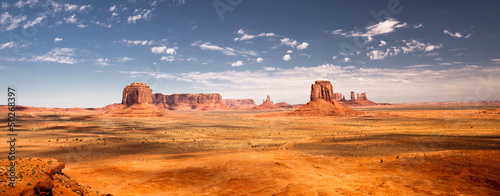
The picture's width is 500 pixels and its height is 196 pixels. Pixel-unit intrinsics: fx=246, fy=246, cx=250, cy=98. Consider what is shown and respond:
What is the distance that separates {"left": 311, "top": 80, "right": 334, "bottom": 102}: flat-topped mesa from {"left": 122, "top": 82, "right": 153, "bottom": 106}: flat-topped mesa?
84.0m

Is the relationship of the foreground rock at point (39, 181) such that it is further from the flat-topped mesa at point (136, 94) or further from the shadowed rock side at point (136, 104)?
the flat-topped mesa at point (136, 94)

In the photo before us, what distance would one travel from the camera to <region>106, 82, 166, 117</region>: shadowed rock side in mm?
111250

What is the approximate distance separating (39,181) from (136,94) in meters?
124

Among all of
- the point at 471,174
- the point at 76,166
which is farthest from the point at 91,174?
the point at 471,174

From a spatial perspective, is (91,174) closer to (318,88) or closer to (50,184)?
(50,184)

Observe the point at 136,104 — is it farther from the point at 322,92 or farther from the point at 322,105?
the point at 322,92

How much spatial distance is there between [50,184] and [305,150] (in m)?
22.9

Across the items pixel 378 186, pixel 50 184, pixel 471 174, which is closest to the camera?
pixel 50 184

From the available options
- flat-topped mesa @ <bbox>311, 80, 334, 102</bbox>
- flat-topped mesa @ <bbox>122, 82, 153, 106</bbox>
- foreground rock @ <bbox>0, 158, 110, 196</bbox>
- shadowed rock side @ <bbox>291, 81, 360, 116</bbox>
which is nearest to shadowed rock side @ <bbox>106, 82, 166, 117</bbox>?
flat-topped mesa @ <bbox>122, 82, 153, 106</bbox>

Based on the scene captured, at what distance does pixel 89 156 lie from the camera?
2534cm

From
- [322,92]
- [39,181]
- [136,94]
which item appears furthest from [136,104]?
[39,181]

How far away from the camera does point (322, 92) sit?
4653 inches

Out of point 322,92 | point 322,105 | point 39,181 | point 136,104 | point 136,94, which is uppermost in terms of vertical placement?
point 136,94

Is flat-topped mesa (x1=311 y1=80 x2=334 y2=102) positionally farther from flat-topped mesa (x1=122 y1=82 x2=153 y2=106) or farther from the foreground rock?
the foreground rock
